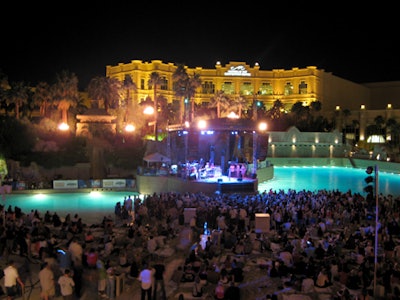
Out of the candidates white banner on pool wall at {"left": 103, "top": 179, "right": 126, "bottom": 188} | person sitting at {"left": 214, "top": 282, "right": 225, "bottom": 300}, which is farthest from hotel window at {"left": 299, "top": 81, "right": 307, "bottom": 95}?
person sitting at {"left": 214, "top": 282, "right": 225, "bottom": 300}

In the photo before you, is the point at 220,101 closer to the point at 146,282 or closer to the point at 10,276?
the point at 146,282

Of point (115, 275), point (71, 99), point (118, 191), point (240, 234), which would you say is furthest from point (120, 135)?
point (115, 275)

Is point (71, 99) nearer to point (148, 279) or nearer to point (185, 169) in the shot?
point (185, 169)

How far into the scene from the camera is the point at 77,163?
110 ft

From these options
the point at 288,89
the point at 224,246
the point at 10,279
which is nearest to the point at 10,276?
the point at 10,279

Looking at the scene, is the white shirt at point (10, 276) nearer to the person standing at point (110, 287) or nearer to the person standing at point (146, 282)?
the person standing at point (110, 287)

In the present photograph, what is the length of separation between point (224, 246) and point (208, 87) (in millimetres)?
63852

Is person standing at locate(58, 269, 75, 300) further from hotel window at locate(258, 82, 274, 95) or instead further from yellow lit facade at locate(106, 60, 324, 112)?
hotel window at locate(258, 82, 274, 95)

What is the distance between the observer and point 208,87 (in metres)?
75.3

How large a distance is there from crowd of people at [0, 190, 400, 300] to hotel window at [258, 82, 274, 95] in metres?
59.2

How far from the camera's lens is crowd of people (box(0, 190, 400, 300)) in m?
9.85

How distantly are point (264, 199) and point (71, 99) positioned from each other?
106ft

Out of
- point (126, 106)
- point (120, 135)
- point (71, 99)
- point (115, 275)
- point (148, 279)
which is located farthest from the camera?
point (126, 106)

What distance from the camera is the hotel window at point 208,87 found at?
246 ft
